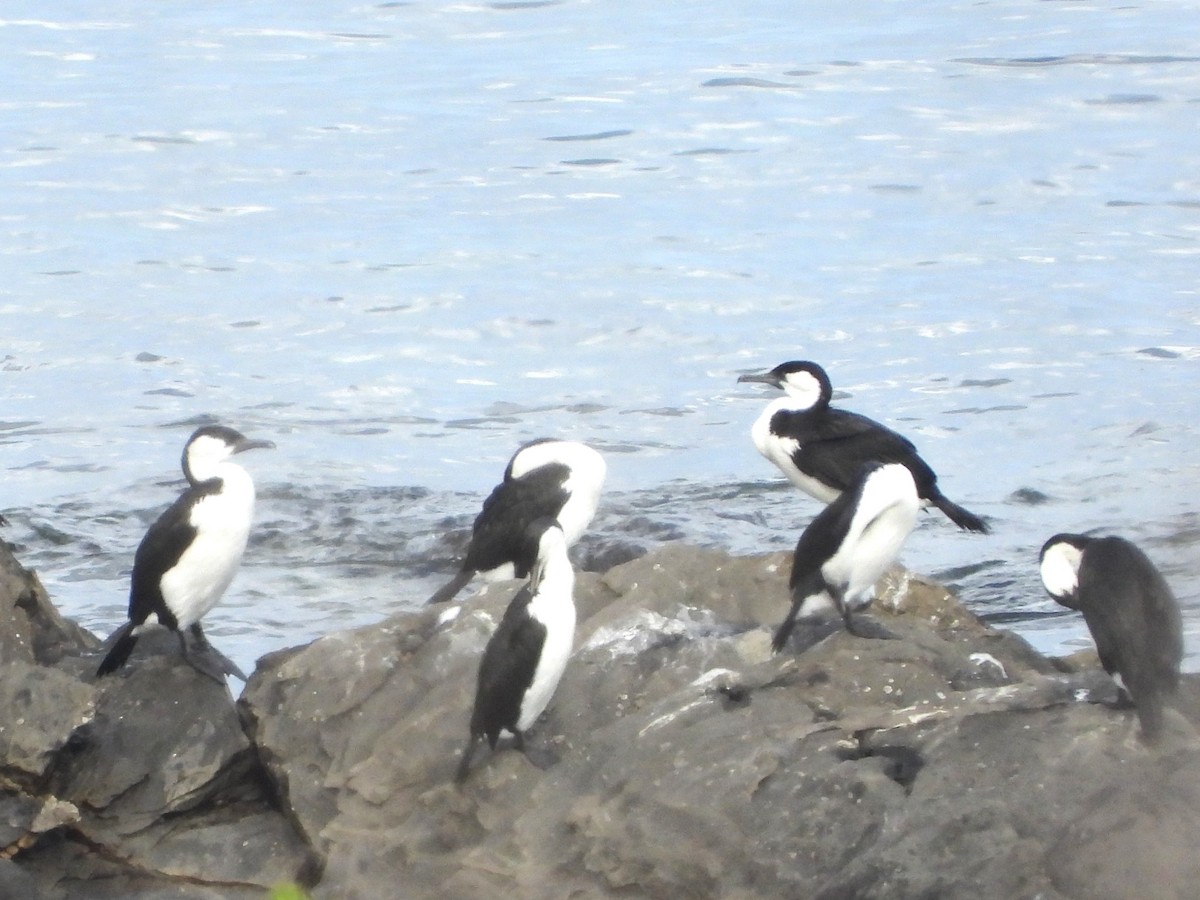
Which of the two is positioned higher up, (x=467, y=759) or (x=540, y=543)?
(x=540, y=543)

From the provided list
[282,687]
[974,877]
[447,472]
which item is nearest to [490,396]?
[447,472]

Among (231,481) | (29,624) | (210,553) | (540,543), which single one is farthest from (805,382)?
(29,624)

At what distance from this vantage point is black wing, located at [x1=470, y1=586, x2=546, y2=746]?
5816 millimetres

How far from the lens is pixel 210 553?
269 inches

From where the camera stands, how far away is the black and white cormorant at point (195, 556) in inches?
263

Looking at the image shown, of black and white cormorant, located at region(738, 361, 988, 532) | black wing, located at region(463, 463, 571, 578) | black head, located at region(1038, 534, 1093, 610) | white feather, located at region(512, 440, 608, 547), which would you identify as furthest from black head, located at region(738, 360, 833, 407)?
black head, located at region(1038, 534, 1093, 610)

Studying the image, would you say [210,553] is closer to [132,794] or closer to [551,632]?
[132,794]

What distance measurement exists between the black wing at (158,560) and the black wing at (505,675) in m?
1.28

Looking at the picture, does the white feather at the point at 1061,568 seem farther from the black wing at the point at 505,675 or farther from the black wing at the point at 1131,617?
the black wing at the point at 505,675

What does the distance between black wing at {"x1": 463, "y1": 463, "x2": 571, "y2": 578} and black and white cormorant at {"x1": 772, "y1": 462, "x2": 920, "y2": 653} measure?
1.06 metres

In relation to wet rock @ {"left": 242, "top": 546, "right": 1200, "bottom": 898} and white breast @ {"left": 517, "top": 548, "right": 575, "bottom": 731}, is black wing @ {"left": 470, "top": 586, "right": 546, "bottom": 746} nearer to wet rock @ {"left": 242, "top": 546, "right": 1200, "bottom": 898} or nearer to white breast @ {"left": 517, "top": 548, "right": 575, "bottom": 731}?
white breast @ {"left": 517, "top": 548, "right": 575, "bottom": 731}

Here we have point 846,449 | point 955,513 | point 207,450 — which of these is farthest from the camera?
point 955,513

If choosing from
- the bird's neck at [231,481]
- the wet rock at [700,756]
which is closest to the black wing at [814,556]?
the wet rock at [700,756]

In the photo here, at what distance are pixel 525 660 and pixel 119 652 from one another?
1460 mm
